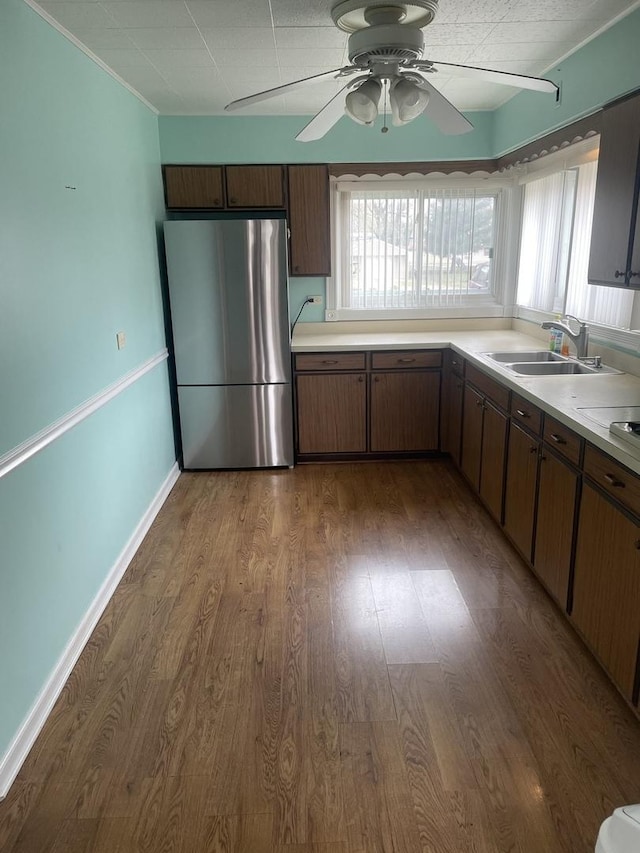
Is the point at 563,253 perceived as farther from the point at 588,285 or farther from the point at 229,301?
the point at 229,301

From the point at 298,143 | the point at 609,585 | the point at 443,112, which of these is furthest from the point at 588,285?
the point at 298,143

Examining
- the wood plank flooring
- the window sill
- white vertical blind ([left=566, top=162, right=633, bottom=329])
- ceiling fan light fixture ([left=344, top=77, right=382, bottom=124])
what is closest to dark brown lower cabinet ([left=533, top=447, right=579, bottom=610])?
the wood plank flooring

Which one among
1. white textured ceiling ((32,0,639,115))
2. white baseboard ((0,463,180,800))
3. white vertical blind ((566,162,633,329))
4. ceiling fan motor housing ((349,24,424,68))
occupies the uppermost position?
white textured ceiling ((32,0,639,115))

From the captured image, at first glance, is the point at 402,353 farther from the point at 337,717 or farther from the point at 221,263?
the point at 337,717

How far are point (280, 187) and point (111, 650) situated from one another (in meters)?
3.24

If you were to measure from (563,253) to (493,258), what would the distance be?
3.04 feet

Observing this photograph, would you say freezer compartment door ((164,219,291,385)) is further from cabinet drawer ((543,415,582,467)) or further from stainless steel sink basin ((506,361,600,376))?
cabinet drawer ((543,415,582,467))

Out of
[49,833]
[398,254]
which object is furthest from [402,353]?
[49,833]

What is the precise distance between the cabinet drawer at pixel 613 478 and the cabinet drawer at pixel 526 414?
47 cm

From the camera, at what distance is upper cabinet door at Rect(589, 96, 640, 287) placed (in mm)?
2395

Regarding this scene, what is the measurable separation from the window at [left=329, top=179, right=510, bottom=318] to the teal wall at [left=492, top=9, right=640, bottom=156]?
790mm

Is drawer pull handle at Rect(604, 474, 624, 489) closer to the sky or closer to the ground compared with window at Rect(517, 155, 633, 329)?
closer to the ground

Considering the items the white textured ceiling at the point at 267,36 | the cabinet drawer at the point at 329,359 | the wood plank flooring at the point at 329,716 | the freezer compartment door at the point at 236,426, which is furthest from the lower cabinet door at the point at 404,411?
the white textured ceiling at the point at 267,36

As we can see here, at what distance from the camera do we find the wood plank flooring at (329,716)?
167 cm
